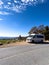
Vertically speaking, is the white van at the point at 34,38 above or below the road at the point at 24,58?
above

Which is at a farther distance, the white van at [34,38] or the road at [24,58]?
the white van at [34,38]

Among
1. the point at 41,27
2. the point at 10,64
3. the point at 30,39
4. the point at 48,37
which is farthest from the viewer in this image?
the point at 41,27

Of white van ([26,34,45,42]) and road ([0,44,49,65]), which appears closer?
road ([0,44,49,65])

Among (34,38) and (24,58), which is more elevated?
(34,38)

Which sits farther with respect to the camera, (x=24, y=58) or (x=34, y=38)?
(x=34, y=38)

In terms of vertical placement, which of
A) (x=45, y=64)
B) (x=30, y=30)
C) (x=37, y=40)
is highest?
(x=30, y=30)

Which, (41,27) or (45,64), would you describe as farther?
(41,27)

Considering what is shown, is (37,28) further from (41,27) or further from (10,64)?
(10,64)

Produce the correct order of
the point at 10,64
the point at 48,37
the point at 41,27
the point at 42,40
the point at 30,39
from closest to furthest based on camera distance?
1. the point at 10,64
2. the point at 30,39
3. the point at 42,40
4. the point at 48,37
5. the point at 41,27

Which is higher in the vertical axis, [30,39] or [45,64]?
[30,39]

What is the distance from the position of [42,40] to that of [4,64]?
2816cm

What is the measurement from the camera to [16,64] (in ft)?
32.7

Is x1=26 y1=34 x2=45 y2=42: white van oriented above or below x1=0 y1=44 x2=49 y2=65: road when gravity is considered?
above

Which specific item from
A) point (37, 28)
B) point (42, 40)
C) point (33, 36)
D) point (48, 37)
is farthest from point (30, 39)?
point (37, 28)
